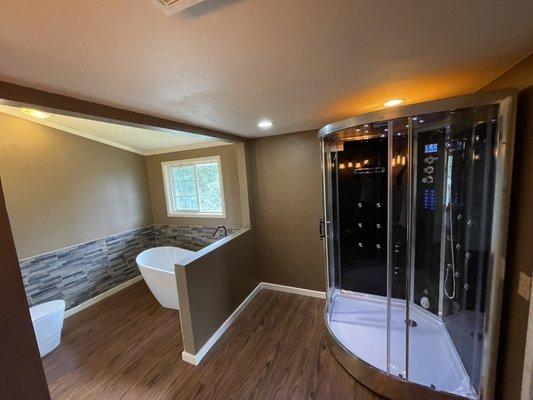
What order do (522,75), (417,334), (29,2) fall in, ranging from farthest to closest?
1. (417,334)
2. (522,75)
3. (29,2)

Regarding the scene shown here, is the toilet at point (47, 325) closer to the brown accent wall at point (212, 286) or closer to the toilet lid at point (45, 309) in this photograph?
the toilet lid at point (45, 309)

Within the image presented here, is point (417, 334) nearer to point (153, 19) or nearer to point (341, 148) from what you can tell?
point (341, 148)

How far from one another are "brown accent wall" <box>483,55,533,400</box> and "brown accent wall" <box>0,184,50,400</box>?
2.69 meters

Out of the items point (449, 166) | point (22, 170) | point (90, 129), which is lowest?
point (449, 166)

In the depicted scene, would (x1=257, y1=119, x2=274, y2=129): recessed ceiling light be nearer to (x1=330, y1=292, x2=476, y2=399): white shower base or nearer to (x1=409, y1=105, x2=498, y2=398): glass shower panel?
(x1=409, y1=105, x2=498, y2=398): glass shower panel

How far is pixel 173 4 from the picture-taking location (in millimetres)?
656

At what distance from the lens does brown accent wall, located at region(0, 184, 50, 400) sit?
111 centimetres

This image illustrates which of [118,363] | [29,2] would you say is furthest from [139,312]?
[29,2]

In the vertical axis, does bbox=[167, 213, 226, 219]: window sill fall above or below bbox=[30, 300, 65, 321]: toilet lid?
above

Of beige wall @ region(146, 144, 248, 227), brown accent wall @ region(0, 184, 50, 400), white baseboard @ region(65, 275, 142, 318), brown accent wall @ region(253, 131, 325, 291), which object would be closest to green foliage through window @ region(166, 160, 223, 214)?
beige wall @ region(146, 144, 248, 227)

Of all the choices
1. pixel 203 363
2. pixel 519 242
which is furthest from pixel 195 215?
pixel 519 242

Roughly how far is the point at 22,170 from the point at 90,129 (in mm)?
879

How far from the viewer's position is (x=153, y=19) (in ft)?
2.44

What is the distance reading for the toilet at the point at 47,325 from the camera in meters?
2.18
